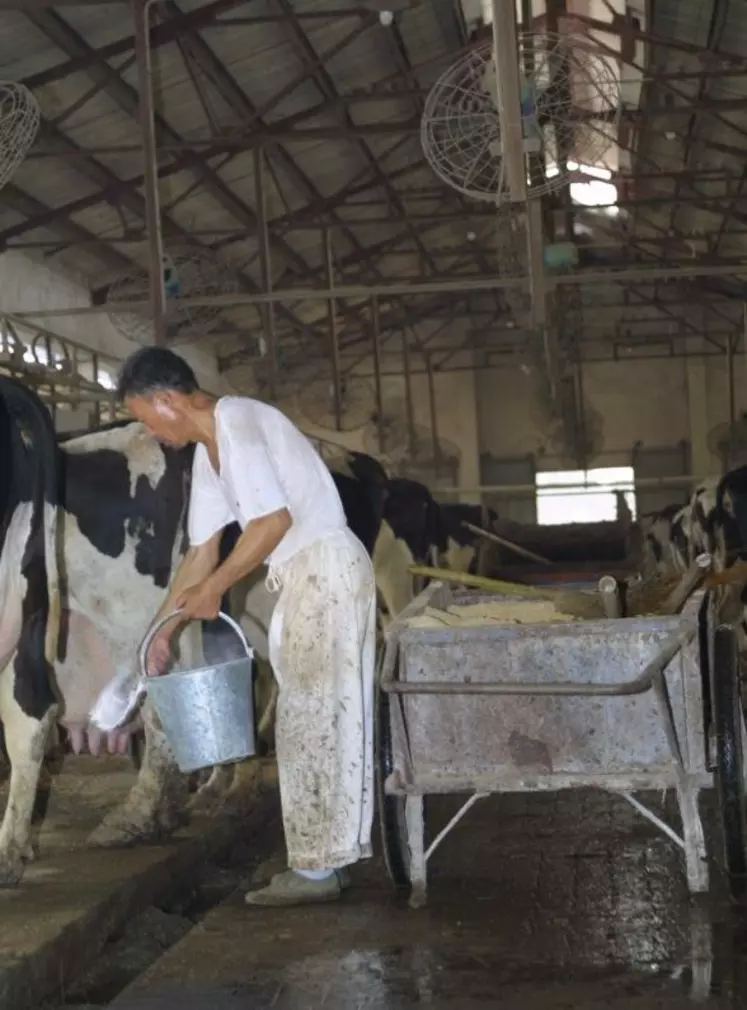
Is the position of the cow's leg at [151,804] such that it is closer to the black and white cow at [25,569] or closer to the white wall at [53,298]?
the black and white cow at [25,569]

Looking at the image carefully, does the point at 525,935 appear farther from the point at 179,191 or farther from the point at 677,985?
the point at 179,191

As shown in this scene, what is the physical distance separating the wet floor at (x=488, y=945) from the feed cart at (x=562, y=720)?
0.21 meters

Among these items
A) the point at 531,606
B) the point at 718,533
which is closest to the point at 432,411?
the point at 718,533

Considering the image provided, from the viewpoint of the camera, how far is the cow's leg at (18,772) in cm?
422

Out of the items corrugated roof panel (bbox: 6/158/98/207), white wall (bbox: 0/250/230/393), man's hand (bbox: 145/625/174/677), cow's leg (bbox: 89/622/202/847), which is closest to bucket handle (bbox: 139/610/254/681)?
man's hand (bbox: 145/625/174/677)

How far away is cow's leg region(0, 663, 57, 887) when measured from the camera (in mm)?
4219

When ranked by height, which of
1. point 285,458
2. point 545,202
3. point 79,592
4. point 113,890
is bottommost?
point 113,890

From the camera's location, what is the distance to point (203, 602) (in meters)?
3.81

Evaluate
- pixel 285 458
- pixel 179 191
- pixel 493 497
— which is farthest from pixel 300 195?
pixel 285 458

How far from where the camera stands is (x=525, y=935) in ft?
11.3

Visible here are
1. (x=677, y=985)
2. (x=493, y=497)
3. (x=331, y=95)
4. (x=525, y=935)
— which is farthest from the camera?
(x=493, y=497)

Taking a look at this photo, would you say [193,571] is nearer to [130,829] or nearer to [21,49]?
[130,829]

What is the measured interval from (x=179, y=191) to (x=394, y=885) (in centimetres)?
1183

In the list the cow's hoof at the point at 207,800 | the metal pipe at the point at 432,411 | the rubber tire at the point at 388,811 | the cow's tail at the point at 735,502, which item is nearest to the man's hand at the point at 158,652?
the rubber tire at the point at 388,811
